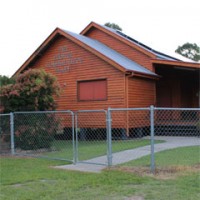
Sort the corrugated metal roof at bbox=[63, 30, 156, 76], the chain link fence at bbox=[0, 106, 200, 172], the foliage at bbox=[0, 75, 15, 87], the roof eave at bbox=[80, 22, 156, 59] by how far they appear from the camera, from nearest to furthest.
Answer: the chain link fence at bbox=[0, 106, 200, 172]
the foliage at bbox=[0, 75, 15, 87]
the corrugated metal roof at bbox=[63, 30, 156, 76]
the roof eave at bbox=[80, 22, 156, 59]

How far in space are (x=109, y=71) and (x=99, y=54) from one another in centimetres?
96

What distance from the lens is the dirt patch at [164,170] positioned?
6.97m

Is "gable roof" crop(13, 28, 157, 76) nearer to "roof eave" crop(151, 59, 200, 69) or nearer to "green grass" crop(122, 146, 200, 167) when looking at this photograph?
"roof eave" crop(151, 59, 200, 69)

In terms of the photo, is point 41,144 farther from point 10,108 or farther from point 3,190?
point 3,190

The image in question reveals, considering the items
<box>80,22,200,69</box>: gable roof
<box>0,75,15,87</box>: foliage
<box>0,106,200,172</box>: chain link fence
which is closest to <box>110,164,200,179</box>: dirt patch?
<box>0,106,200,172</box>: chain link fence

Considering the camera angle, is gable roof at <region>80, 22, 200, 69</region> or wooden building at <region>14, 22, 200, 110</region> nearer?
gable roof at <region>80, 22, 200, 69</region>

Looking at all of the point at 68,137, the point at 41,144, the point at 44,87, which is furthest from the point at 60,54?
the point at 41,144

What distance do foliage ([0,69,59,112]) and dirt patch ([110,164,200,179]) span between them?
18.9 ft

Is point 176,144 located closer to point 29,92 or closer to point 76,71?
point 29,92

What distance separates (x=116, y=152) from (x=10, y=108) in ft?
14.3

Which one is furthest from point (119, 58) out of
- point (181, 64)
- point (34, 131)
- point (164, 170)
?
point (164, 170)

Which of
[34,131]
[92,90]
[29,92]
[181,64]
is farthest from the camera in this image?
[92,90]

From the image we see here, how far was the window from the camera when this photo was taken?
16.8 meters

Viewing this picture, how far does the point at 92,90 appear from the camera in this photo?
17266mm
